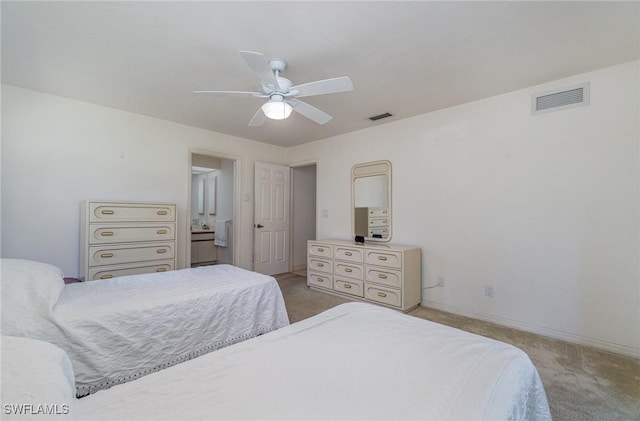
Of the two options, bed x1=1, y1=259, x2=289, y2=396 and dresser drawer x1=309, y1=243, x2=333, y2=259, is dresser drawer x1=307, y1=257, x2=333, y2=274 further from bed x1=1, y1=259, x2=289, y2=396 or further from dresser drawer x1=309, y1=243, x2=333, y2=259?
bed x1=1, y1=259, x2=289, y2=396

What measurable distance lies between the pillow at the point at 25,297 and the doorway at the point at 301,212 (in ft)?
12.7

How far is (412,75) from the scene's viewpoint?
248 centimetres

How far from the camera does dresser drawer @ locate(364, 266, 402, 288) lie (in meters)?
3.17

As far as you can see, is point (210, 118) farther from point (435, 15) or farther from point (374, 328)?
point (374, 328)

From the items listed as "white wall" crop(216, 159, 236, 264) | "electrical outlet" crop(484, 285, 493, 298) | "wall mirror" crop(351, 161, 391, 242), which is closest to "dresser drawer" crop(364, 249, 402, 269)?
"wall mirror" crop(351, 161, 391, 242)

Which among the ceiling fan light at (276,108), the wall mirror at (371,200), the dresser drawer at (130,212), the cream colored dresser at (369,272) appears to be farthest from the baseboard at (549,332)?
the dresser drawer at (130,212)

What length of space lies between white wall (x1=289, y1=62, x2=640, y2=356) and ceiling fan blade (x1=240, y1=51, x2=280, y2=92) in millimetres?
2152

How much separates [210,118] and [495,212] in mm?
3544

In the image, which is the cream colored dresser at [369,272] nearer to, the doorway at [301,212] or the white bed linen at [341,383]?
the doorway at [301,212]

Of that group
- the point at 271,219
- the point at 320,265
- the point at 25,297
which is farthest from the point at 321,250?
the point at 25,297

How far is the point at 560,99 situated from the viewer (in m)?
2.55

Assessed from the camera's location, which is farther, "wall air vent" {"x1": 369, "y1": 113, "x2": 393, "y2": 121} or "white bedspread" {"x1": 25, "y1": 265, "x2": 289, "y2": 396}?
"wall air vent" {"x1": 369, "y1": 113, "x2": 393, "y2": 121}

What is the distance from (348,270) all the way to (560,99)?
2811 mm

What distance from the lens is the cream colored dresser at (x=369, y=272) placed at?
10.4 ft
